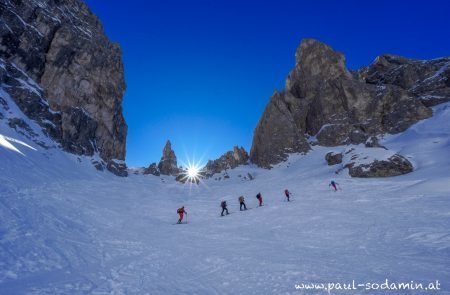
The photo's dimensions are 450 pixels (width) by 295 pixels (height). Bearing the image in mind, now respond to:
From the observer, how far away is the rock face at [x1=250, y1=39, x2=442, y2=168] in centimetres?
7431

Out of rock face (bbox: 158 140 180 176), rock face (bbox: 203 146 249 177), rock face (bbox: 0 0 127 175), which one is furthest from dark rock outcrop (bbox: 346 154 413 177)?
rock face (bbox: 158 140 180 176)

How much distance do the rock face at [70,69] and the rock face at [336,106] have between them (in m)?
42.7

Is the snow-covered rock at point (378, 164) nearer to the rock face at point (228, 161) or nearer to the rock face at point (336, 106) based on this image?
the rock face at point (336, 106)

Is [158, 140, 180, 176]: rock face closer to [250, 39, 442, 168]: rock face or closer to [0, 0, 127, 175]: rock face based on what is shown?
[0, 0, 127, 175]: rock face

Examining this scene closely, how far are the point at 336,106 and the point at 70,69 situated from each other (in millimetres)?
71130

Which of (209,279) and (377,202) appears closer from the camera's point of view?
(209,279)

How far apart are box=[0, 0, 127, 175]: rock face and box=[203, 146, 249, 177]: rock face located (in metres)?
25.4

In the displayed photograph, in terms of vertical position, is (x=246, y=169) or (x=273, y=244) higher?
(x=246, y=169)

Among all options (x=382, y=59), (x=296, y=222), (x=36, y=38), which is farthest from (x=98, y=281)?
(x=382, y=59)

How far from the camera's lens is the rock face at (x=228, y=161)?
83.8m

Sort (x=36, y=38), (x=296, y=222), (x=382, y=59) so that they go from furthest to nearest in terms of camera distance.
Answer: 1. (x=382, y=59)
2. (x=36, y=38)
3. (x=296, y=222)

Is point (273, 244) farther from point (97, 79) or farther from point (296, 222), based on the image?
point (97, 79)

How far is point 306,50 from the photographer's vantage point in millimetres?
99875

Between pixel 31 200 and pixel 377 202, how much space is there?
22360 mm
